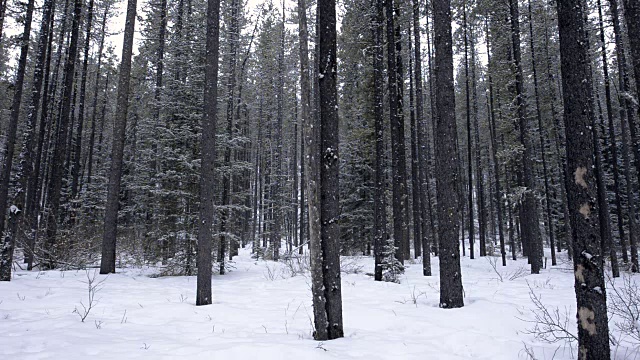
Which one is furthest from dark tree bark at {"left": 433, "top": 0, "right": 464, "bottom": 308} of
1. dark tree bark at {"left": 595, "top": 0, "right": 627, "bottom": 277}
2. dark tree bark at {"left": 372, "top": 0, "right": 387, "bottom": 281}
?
dark tree bark at {"left": 595, "top": 0, "right": 627, "bottom": 277}

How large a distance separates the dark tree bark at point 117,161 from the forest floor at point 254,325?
2.01 metres

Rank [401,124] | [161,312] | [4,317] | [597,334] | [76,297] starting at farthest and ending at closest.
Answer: [401,124] → [76,297] → [161,312] → [4,317] → [597,334]

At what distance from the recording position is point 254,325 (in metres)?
5.97

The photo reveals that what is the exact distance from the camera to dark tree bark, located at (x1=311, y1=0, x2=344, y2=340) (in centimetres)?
509

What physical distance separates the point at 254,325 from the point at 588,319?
489cm

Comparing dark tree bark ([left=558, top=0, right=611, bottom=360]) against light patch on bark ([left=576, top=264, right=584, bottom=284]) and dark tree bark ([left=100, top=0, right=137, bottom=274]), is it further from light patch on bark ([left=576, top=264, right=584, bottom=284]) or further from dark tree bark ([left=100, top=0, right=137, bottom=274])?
dark tree bark ([left=100, top=0, right=137, bottom=274])

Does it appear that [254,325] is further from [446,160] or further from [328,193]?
[446,160]

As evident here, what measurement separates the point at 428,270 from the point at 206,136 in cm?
1073

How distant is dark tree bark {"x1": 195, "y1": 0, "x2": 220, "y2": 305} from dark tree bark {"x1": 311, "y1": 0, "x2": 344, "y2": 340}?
151 inches

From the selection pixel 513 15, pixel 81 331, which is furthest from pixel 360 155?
pixel 81 331

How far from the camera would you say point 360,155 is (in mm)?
22719

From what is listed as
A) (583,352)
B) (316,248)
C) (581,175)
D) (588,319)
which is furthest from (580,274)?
(316,248)

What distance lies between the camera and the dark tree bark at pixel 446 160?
717cm

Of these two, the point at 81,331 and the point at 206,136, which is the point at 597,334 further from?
the point at 206,136
